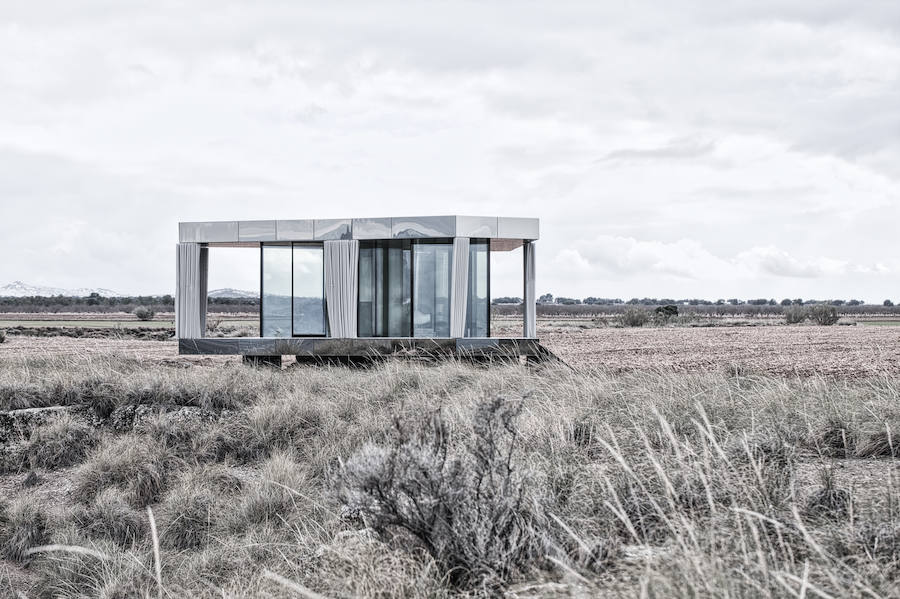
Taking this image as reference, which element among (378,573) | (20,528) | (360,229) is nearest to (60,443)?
(20,528)

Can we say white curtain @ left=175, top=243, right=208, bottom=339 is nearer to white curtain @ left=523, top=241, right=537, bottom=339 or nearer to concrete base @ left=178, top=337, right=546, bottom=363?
concrete base @ left=178, top=337, right=546, bottom=363

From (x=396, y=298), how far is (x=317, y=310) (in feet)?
6.82

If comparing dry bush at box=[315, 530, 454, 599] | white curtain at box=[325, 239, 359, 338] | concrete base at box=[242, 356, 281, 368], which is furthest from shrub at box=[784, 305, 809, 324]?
dry bush at box=[315, 530, 454, 599]

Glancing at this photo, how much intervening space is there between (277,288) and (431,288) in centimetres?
398

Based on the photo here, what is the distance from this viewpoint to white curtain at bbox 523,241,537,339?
57.9 ft

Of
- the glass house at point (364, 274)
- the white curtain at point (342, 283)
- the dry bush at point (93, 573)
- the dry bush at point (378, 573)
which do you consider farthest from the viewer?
the white curtain at point (342, 283)

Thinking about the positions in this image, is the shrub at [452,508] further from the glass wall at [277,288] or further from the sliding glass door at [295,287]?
the glass wall at [277,288]

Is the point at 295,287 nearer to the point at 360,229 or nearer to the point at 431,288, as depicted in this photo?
the point at 360,229

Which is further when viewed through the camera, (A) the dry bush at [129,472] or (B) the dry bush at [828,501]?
(A) the dry bush at [129,472]

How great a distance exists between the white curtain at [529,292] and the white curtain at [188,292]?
8087 millimetres

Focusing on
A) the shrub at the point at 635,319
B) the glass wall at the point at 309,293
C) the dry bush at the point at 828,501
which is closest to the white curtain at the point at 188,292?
the glass wall at the point at 309,293

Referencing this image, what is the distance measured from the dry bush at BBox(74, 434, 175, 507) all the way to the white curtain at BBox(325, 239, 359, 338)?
28.9 feet

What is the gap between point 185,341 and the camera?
16891mm

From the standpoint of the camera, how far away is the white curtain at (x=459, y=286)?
16.8 metres
